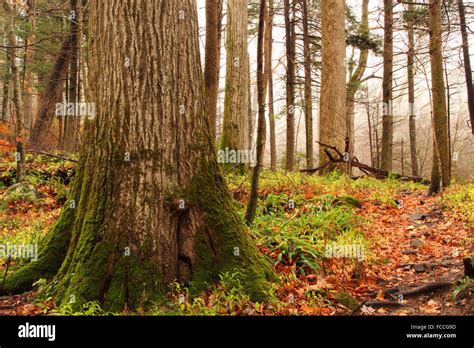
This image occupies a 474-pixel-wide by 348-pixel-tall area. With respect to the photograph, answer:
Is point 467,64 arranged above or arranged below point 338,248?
above

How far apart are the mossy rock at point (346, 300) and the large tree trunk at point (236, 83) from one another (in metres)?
6.28

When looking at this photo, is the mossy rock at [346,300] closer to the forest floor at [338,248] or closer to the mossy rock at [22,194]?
the forest floor at [338,248]

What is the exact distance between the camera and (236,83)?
1104 cm

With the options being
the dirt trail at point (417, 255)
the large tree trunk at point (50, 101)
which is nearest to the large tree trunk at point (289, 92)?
the dirt trail at point (417, 255)

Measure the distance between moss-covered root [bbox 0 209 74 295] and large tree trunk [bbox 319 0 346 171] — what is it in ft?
27.2

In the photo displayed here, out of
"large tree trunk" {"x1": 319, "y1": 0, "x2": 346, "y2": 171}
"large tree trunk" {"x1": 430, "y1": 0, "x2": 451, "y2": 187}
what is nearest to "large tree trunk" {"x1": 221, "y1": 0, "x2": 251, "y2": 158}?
"large tree trunk" {"x1": 319, "y1": 0, "x2": 346, "y2": 171}

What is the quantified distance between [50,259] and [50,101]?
10.4m

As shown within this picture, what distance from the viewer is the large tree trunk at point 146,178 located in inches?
171

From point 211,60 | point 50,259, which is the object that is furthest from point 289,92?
point 50,259

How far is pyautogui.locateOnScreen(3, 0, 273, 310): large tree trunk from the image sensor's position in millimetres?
4336

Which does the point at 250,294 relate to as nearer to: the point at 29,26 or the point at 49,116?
the point at 49,116
